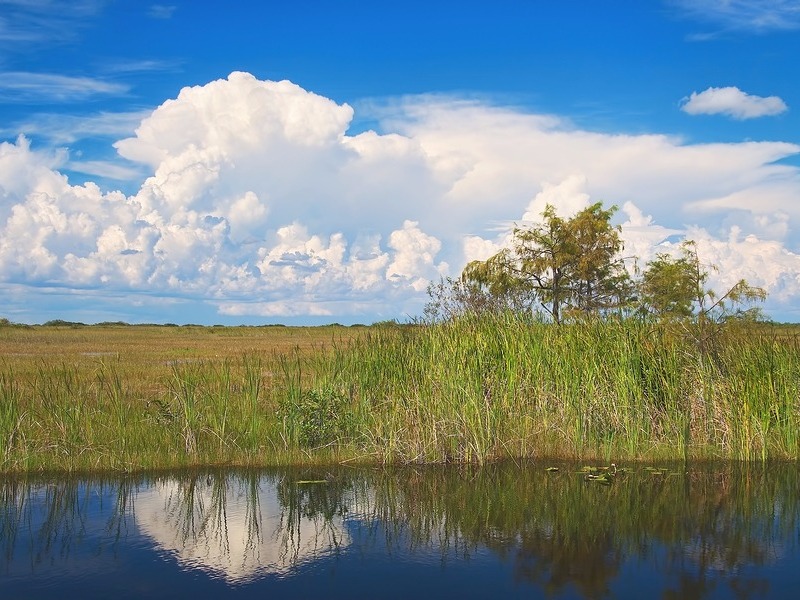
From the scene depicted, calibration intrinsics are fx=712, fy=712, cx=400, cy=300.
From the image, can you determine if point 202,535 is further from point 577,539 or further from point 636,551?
point 636,551

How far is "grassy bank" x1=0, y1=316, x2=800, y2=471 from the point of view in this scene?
11555 millimetres

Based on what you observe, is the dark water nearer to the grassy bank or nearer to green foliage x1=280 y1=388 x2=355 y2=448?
the grassy bank

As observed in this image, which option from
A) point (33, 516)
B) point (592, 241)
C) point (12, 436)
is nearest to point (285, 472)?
point (33, 516)

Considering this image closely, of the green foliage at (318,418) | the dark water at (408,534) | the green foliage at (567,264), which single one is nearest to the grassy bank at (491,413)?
the green foliage at (318,418)

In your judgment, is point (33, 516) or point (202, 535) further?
point (33, 516)

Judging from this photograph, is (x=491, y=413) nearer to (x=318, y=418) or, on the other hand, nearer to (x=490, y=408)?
(x=490, y=408)

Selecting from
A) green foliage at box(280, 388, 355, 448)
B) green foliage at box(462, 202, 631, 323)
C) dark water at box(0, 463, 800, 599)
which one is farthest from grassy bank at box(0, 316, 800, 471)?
green foliage at box(462, 202, 631, 323)

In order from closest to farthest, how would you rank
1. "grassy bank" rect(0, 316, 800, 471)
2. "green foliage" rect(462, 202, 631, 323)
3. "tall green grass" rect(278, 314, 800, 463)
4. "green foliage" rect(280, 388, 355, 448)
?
1. "grassy bank" rect(0, 316, 800, 471)
2. "tall green grass" rect(278, 314, 800, 463)
3. "green foliage" rect(280, 388, 355, 448)
4. "green foliage" rect(462, 202, 631, 323)

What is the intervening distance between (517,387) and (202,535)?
599 centimetres

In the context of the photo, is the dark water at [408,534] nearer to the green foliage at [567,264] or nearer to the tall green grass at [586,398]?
the tall green grass at [586,398]

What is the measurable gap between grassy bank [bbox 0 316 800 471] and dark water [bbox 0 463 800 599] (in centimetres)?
57

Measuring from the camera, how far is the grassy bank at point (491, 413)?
11.6 meters

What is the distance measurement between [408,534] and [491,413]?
370cm

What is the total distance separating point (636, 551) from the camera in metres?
7.95
